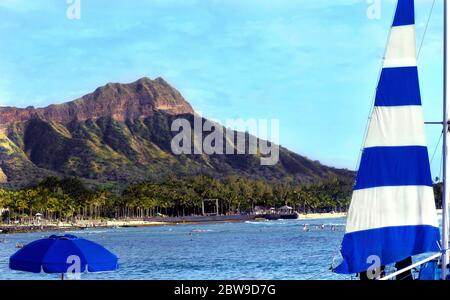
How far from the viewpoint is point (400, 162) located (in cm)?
1336

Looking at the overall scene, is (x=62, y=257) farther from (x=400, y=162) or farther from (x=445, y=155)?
(x=445, y=155)

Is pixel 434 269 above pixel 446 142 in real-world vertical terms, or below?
below

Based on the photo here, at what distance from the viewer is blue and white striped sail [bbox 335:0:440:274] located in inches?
524

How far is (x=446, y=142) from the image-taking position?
12.8 metres

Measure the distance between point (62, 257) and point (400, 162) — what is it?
6544 millimetres

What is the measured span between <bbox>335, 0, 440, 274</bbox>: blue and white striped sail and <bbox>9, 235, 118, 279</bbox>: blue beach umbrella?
17.3 feet

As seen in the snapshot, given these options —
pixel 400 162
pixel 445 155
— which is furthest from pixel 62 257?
pixel 445 155

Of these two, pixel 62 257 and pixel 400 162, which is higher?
pixel 400 162

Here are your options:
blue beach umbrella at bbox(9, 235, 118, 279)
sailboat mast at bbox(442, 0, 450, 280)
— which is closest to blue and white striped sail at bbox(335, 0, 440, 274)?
sailboat mast at bbox(442, 0, 450, 280)

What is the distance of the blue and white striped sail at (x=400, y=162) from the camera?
13305mm

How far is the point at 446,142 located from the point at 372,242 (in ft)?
7.48
